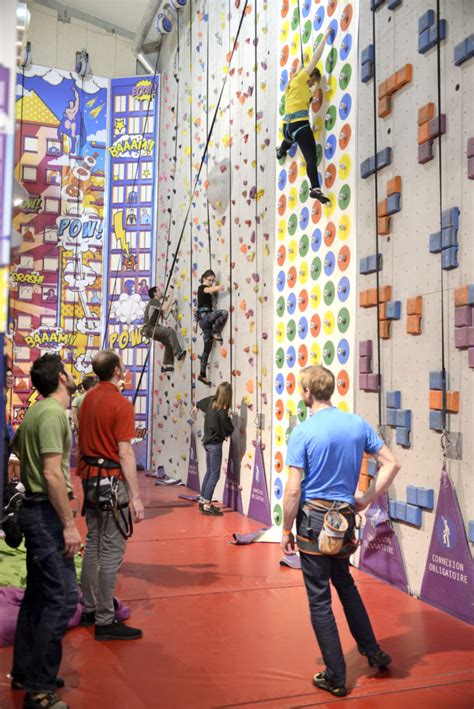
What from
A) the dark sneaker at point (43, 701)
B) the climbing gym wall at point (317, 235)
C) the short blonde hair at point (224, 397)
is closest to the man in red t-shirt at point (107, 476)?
the dark sneaker at point (43, 701)

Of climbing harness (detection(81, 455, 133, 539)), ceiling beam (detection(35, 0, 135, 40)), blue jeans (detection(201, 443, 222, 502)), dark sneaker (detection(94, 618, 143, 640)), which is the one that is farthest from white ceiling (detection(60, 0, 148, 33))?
dark sneaker (detection(94, 618, 143, 640))

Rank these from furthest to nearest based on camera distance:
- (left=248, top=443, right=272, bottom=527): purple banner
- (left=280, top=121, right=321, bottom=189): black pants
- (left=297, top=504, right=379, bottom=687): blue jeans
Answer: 1. (left=248, top=443, right=272, bottom=527): purple banner
2. (left=280, top=121, right=321, bottom=189): black pants
3. (left=297, top=504, right=379, bottom=687): blue jeans

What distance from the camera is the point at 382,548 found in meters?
5.08

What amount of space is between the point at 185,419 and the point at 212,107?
4329 mm

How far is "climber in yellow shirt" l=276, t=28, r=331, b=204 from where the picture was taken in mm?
6098

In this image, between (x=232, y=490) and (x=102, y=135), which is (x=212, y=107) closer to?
(x=102, y=135)

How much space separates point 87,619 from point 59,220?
9.03 metres

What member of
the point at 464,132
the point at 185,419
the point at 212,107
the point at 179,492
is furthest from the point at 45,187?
the point at 464,132

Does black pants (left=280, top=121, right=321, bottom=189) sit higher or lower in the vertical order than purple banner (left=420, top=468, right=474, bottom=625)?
higher

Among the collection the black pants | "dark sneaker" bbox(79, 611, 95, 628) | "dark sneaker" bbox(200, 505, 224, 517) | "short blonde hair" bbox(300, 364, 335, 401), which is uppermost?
the black pants

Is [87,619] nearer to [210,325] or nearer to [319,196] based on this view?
[319,196]

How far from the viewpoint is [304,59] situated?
21.8 ft

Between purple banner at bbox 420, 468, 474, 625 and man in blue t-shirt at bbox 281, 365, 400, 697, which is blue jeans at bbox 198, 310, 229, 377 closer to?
purple banner at bbox 420, 468, 474, 625

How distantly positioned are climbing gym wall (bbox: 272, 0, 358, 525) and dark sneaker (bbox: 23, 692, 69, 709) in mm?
3337
